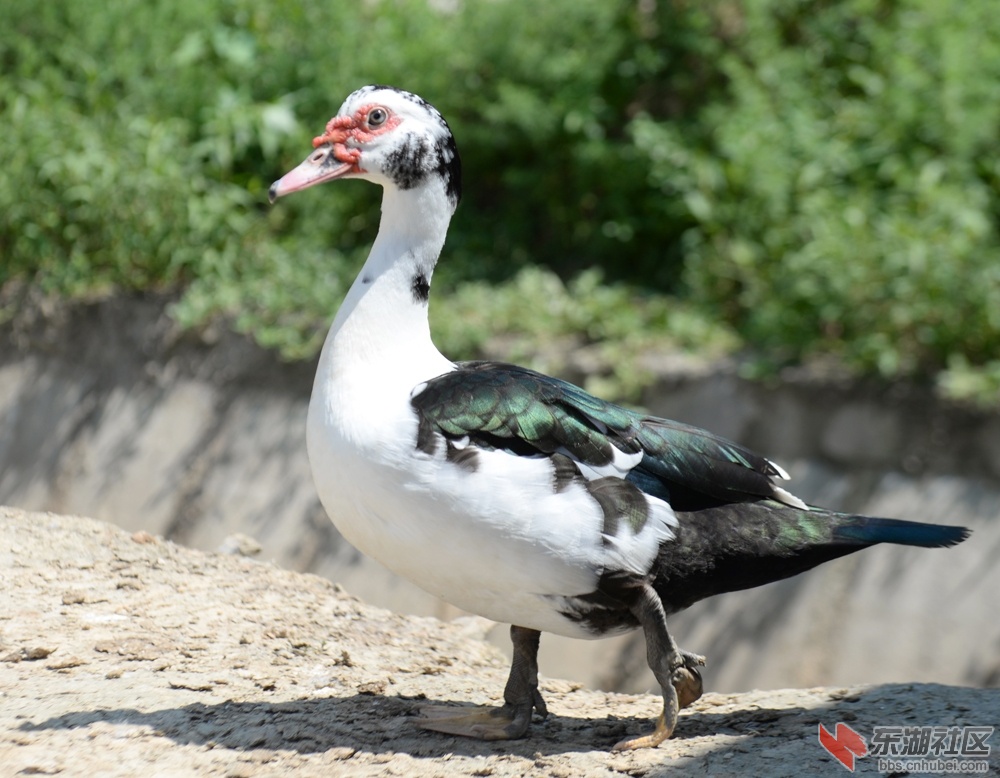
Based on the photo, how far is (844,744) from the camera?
308 centimetres

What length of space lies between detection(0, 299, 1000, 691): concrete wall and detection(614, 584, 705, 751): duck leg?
2026mm

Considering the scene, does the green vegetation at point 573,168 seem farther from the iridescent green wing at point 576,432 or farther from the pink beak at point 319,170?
the pink beak at point 319,170

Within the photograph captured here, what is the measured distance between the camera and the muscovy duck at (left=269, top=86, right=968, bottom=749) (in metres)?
2.81

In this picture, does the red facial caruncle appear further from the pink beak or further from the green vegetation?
the green vegetation

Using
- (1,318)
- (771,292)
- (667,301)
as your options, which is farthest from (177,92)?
(771,292)

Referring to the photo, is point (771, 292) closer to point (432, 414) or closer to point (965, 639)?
point (965, 639)

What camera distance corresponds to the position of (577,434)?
9.73 ft

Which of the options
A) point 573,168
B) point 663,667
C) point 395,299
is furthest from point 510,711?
point 573,168

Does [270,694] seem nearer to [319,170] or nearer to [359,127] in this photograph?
[319,170]

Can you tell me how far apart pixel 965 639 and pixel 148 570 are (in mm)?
3086

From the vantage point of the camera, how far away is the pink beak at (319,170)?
10.1 ft

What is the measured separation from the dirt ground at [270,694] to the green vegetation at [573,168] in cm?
197

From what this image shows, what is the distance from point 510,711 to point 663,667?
44cm

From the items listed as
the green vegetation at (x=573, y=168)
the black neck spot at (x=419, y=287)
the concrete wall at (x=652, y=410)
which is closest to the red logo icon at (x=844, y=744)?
the black neck spot at (x=419, y=287)
